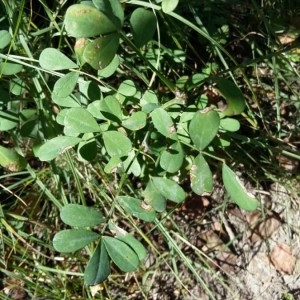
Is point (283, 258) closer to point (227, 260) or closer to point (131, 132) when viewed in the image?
point (227, 260)

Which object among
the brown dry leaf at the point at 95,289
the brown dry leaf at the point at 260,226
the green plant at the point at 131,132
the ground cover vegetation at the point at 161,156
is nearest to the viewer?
the green plant at the point at 131,132

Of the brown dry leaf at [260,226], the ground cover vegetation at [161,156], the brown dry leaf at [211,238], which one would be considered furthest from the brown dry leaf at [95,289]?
the brown dry leaf at [260,226]

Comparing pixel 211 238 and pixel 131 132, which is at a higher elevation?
pixel 131 132

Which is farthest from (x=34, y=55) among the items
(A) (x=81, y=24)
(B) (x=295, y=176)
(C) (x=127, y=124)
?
(B) (x=295, y=176)

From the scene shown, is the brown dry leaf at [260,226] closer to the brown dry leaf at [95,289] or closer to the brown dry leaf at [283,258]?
the brown dry leaf at [283,258]

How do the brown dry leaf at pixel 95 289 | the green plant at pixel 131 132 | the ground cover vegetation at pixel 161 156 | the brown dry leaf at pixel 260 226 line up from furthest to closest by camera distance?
the brown dry leaf at pixel 260 226 < the brown dry leaf at pixel 95 289 < the ground cover vegetation at pixel 161 156 < the green plant at pixel 131 132

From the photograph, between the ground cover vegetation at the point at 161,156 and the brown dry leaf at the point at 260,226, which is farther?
the brown dry leaf at the point at 260,226

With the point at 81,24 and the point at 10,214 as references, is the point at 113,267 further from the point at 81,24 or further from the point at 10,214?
the point at 81,24

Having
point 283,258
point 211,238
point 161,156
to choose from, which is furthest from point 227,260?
point 161,156

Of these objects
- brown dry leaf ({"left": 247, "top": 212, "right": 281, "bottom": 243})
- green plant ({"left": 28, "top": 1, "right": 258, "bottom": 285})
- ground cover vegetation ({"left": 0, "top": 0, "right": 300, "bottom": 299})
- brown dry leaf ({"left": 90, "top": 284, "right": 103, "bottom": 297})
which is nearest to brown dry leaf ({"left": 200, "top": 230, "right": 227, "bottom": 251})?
ground cover vegetation ({"left": 0, "top": 0, "right": 300, "bottom": 299})
